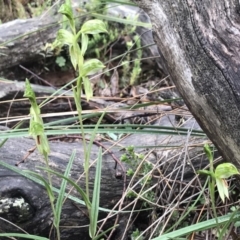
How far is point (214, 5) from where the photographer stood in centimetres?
107

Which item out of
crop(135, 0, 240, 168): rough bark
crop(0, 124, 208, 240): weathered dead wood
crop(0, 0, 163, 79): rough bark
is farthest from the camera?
crop(0, 0, 163, 79): rough bark

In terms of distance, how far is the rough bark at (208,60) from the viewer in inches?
40.5

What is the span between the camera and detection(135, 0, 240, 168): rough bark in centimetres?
103

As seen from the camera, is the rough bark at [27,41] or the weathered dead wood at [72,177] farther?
the rough bark at [27,41]

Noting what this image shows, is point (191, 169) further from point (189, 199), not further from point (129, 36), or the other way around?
point (129, 36)

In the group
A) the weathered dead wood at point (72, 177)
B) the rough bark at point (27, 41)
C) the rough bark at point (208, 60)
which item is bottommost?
the weathered dead wood at point (72, 177)

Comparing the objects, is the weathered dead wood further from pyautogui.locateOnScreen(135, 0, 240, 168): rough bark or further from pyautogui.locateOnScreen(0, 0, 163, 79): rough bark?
pyautogui.locateOnScreen(0, 0, 163, 79): rough bark

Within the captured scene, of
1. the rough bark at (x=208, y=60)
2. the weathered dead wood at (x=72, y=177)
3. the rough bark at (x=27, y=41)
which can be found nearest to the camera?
the rough bark at (x=208, y=60)

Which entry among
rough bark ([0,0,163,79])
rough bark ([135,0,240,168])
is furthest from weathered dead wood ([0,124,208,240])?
rough bark ([0,0,163,79])

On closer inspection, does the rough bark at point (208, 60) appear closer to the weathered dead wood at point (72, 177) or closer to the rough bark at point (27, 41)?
the weathered dead wood at point (72, 177)

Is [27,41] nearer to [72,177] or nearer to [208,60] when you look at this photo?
[72,177]

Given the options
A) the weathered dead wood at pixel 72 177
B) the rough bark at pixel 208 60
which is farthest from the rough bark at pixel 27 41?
the rough bark at pixel 208 60

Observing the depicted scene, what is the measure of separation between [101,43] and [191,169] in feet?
4.85

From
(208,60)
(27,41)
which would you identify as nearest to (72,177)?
(208,60)
